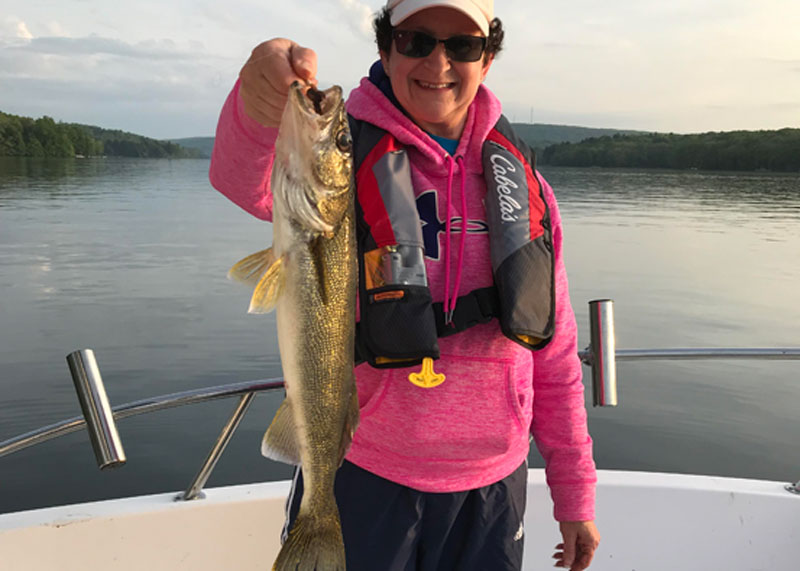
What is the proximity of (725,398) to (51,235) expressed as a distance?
23469mm

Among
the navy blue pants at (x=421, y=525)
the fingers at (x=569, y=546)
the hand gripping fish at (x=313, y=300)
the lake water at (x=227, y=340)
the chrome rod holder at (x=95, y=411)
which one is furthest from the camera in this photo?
the lake water at (x=227, y=340)

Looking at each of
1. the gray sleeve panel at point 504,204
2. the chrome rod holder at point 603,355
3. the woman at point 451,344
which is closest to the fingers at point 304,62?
the woman at point 451,344

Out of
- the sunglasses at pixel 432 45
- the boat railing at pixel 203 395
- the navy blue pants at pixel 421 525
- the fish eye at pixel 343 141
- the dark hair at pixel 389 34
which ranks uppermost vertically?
the dark hair at pixel 389 34

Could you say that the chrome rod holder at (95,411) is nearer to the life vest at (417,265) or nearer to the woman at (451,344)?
the woman at (451,344)

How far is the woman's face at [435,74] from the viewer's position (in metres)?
2.00

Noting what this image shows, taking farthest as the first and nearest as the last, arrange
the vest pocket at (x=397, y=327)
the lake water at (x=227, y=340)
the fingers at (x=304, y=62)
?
the lake water at (x=227, y=340)
the vest pocket at (x=397, y=327)
the fingers at (x=304, y=62)

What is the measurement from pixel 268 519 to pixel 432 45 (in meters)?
2.21

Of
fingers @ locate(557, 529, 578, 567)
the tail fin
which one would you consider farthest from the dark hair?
fingers @ locate(557, 529, 578, 567)

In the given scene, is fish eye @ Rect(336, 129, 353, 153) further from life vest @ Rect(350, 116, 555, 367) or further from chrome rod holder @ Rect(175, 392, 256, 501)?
chrome rod holder @ Rect(175, 392, 256, 501)

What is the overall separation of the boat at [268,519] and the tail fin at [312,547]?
688 mm

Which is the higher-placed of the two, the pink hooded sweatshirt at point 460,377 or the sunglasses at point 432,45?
the sunglasses at point 432,45

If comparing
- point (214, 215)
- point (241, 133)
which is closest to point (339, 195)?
point (241, 133)

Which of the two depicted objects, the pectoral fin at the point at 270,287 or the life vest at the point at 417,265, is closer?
A: the pectoral fin at the point at 270,287

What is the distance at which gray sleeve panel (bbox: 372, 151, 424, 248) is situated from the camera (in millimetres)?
1983
